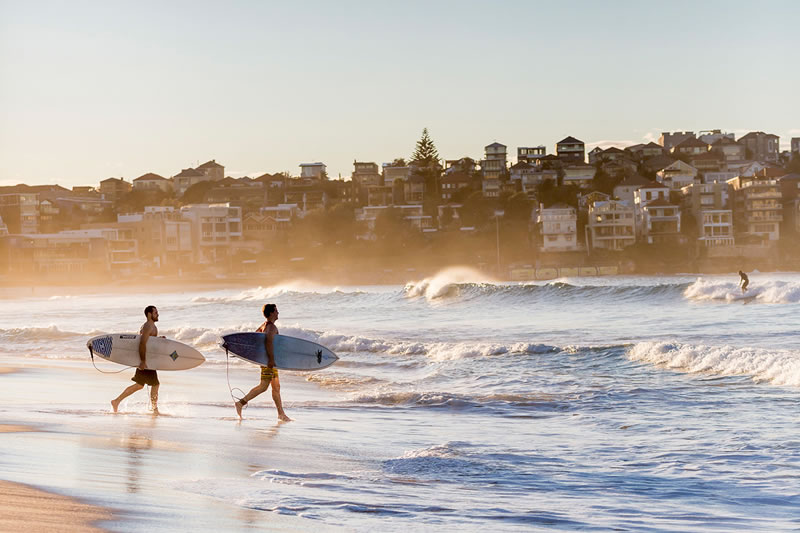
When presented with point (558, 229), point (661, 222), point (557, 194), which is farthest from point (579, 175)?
point (661, 222)

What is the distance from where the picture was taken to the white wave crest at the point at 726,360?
1531 cm

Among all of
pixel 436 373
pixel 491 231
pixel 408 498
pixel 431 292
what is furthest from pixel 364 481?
pixel 491 231

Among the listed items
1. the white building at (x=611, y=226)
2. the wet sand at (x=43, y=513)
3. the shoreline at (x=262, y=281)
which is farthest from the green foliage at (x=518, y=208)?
the wet sand at (x=43, y=513)

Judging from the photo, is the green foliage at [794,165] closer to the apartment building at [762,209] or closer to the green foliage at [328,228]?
the apartment building at [762,209]

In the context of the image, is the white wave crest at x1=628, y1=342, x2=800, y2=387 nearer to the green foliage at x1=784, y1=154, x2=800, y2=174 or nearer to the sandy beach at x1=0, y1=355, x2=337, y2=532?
the sandy beach at x1=0, y1=355, x2=337, y2=532

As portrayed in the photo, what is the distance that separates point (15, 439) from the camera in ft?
30.3

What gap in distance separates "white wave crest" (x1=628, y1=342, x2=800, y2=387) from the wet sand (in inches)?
443

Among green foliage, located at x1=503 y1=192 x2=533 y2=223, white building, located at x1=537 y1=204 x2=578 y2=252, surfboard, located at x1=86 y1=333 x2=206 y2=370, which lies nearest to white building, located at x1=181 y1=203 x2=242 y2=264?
green foliage, located at x1=503 y1=192 x2=533 y2=223

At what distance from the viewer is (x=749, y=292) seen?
39125mm

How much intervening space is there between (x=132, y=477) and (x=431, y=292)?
1738 inches

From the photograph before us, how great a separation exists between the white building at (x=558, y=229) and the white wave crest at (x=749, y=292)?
6607 cm

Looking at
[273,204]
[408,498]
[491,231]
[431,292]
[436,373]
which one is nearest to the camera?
[408,498]

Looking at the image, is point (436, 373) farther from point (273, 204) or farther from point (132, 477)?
point (273, 204)

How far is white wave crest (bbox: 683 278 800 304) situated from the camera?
36.8 meters
